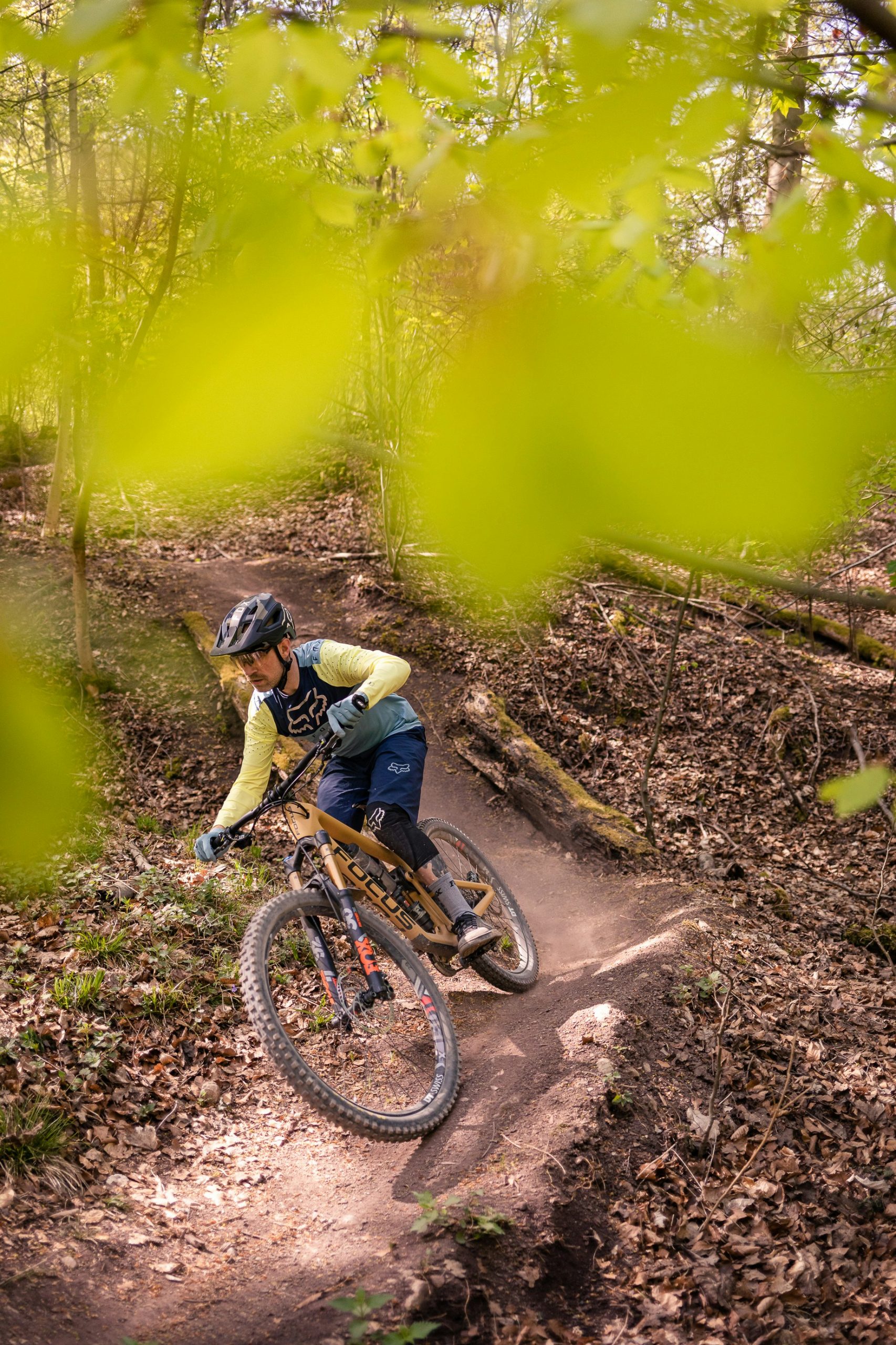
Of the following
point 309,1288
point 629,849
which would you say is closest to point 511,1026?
point 309,1288

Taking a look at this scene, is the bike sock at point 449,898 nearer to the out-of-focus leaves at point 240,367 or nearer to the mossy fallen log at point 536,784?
the mossy fallen log at point 536,784

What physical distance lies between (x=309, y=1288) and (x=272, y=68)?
3262mm

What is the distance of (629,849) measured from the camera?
6246 millimetres

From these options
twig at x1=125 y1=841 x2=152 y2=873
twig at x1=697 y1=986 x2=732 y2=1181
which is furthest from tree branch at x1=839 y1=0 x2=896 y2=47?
twig at x1=125 y1=841 x2=152 y2=873

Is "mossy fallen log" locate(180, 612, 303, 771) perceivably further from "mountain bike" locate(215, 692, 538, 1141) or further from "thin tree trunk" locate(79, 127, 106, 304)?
"thin tree trunk" locate(79, 127, 106, 304)

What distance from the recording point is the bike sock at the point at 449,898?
14.0 ft

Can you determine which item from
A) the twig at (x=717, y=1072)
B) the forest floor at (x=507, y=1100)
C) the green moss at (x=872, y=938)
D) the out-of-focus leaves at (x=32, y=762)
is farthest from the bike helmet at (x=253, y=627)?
the green moss at (x=872, y=938)

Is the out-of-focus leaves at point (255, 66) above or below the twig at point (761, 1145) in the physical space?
above

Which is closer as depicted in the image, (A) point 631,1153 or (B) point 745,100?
(B) point 745,100

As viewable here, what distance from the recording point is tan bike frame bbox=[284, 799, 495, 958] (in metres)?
3.83

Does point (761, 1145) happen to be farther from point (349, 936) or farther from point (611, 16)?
point (611, 16)

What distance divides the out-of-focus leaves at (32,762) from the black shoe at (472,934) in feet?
11.0

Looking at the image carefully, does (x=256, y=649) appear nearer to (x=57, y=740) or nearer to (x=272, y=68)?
(x=57, y=740)

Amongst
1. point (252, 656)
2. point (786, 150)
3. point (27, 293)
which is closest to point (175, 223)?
point (27, 293)
